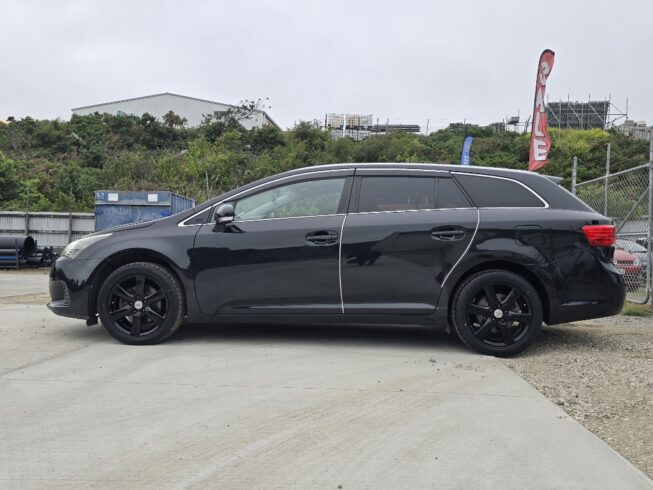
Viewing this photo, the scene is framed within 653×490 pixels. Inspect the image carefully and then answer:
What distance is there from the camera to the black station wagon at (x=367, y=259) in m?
5.25

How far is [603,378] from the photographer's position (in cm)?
461

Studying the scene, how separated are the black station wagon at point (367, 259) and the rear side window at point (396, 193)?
0.01m

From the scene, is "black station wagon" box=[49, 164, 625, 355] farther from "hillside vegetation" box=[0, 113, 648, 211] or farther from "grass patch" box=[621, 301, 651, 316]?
"hillside vegetation" box=[0, 113, 648, 211]

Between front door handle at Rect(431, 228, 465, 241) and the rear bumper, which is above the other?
front door handle at Rect(431, 228, 465, 241)

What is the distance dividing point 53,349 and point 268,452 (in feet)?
10.1

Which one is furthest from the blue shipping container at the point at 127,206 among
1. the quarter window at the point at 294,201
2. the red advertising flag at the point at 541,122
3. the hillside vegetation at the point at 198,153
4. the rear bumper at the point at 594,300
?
the rear bumper at the point at 594,300

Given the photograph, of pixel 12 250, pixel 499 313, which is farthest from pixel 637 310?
pixel 12 250

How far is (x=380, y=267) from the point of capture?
5.32m

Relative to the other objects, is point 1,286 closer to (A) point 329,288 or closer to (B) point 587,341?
(A) point 329,288

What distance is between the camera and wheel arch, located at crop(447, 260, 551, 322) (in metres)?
5.31

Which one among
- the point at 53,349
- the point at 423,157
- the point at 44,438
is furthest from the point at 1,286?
the point at 423,157

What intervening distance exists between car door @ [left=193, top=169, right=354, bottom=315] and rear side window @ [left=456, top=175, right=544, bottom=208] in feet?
3.71

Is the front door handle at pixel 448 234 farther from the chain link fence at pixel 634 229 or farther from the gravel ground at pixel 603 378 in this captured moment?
the chain link fence at pixel 634 229

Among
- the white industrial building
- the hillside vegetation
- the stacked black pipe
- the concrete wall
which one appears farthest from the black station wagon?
the white industrial building
